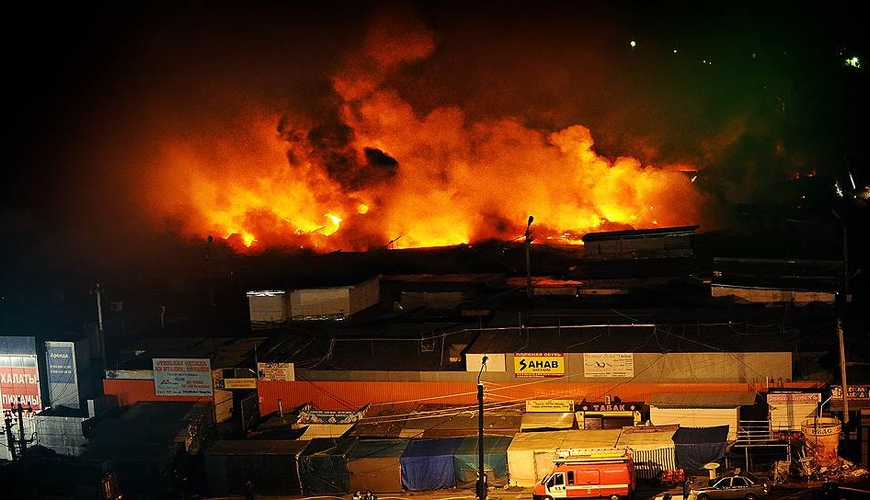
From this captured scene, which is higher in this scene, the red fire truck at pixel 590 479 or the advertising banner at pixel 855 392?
the advertising banner at pixel 855 392

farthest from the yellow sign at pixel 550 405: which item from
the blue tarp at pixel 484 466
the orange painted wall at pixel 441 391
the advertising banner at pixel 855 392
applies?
the advertising banner at pixel 855 392

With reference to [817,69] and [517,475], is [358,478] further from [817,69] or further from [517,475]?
[817,69]

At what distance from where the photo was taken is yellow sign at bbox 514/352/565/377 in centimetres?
2453

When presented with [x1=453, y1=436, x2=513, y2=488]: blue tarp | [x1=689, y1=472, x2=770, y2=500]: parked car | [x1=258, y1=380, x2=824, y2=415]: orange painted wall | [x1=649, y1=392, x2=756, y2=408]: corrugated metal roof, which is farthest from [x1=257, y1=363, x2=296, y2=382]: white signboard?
[x1=689, y1=472, x2=770, y2=500]: parked car

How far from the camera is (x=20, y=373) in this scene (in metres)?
28.9

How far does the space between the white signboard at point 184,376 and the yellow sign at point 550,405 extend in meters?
10.5

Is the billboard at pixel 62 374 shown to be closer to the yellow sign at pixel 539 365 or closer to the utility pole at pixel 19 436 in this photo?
the utility pole at pixel 19 436

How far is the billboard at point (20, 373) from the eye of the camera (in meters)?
28.7

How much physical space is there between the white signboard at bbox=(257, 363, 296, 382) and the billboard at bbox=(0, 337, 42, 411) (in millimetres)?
7959

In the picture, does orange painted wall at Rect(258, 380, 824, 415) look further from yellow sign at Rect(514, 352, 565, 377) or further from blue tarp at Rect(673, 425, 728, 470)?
blue tarp at Rect(673, 425, 728, 470)

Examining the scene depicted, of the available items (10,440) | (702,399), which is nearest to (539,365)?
(702,399)

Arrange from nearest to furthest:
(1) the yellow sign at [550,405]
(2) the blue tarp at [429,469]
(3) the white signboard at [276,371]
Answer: (2) the blue tarp at [429,469] → (1) the yellow sign at [550,405] → (3) the white signboard at [276,371]

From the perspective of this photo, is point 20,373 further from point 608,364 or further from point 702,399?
point 702,399

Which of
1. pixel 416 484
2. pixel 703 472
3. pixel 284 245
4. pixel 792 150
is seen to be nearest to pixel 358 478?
pixel 416 484
